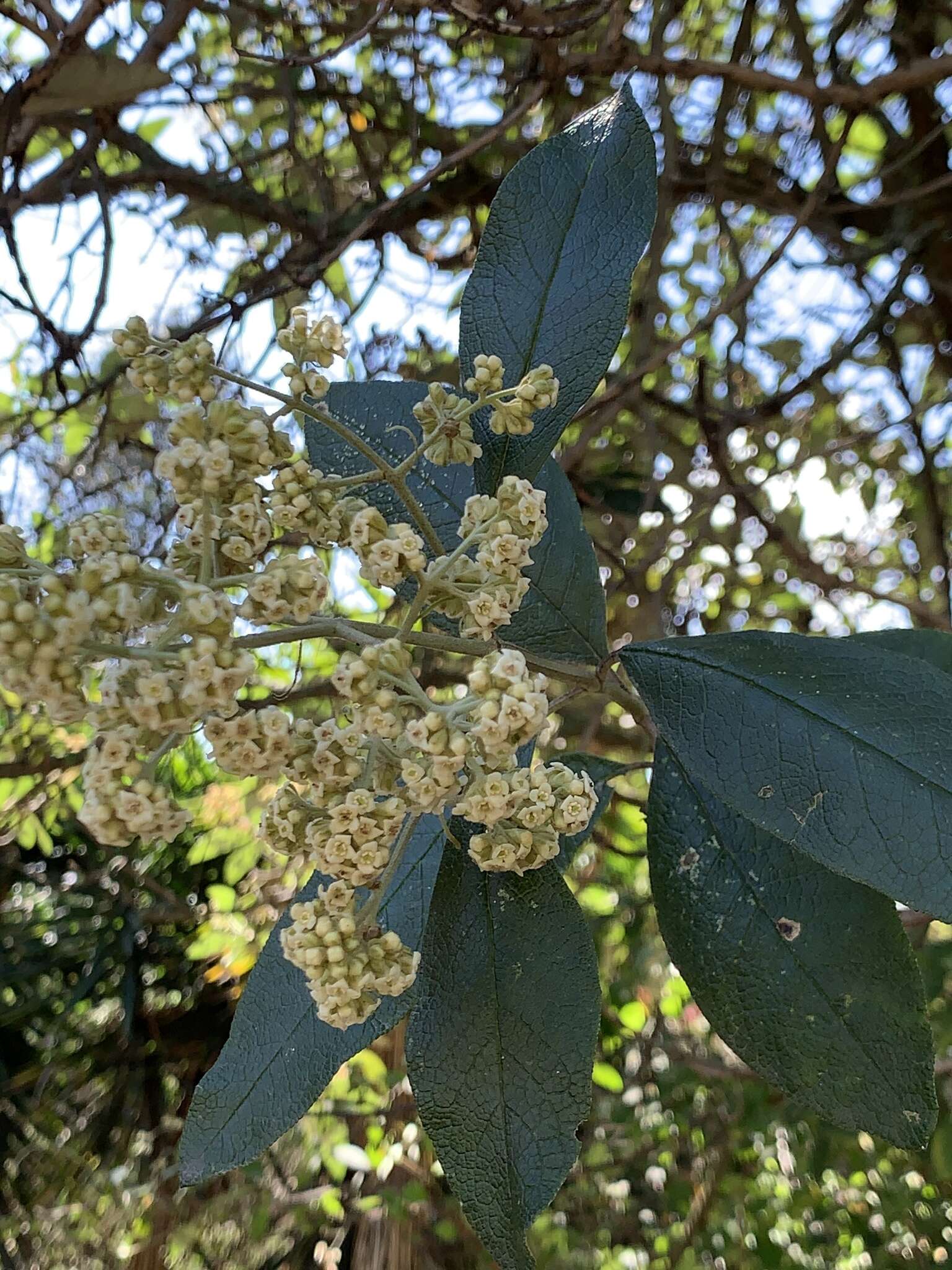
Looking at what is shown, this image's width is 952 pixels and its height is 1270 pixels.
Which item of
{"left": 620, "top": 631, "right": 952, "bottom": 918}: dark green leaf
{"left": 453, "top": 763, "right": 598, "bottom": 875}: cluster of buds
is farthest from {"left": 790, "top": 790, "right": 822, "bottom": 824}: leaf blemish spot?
{"left": 453, "top": 763, "right": 598, "bottom": 875}: cluster of buds

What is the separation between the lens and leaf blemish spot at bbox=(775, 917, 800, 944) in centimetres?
80

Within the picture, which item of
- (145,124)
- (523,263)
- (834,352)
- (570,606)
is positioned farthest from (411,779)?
(145,124)

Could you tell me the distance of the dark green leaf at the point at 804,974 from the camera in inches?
29.5

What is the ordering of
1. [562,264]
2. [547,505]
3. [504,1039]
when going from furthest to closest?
[547,505] → [562,264] → [504,1039]

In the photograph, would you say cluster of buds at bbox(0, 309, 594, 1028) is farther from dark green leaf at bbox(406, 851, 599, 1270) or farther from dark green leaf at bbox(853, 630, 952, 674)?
dark green leaf at bbox(853, 630, 952, 674)

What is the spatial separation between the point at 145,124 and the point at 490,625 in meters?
1.54

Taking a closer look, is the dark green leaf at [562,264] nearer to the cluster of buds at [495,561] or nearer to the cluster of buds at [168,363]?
the cluster of buds at [495,561]

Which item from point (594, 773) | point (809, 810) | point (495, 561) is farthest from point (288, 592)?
point (594, 773)

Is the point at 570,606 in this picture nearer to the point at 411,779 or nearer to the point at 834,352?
the point at 411,779

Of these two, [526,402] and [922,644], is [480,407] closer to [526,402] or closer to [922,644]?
[526,402]

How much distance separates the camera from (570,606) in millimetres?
887

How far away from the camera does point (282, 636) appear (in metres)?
0.57

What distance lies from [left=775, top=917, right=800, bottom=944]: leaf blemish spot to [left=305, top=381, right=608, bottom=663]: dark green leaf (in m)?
0.28

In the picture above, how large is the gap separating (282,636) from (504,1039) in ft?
1.22
